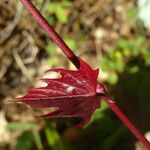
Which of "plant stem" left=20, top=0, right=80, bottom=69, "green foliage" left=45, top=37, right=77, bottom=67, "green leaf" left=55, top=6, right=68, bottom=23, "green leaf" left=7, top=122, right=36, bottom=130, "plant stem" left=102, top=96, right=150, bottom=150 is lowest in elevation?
"plant stem" left=102, top=96, right=150, bottom=150

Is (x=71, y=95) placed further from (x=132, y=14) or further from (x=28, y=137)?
(x=132, y=14)

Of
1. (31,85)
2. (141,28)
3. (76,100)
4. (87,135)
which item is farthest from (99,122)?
(76,100)

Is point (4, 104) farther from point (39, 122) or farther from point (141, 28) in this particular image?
point (141, 28)

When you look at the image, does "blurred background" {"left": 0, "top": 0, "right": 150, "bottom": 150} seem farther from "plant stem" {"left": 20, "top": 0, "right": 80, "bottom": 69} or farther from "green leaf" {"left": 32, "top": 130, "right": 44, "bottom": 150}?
"plant stem" {"left": 20, "top": 0, "right": 80, "bottom": 69}

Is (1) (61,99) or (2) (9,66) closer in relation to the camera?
(1) (61,99)

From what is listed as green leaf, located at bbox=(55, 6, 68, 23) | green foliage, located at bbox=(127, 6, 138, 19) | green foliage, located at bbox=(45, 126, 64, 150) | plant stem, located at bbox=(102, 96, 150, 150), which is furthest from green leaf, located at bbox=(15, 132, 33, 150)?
plant stem, located at bbox=(102, 96, 150, 150)

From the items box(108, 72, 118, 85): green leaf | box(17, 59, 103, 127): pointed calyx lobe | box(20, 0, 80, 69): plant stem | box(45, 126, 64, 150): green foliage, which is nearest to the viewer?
box(20, 0, 80, 69): plant stem

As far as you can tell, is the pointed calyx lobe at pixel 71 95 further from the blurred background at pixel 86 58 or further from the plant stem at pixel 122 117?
the blurred background at pixel 86 58
